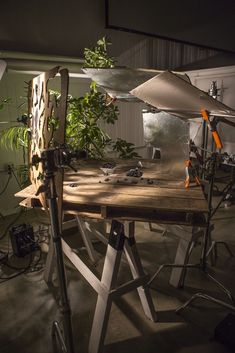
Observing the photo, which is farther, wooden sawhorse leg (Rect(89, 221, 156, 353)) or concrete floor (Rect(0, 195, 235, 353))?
concrete floor (Rect(0, 195, 235, 353))

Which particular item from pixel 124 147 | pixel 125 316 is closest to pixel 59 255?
pixel 125 316

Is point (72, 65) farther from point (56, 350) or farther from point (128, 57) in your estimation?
point (56, 350)

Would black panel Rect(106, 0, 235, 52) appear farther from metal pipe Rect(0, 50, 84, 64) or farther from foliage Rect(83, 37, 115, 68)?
foliage Rect(83, 37, 115, 68)

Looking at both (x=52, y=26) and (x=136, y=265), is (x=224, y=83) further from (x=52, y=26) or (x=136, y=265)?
(x=136, y=265)

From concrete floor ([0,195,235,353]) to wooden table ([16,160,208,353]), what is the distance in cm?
15

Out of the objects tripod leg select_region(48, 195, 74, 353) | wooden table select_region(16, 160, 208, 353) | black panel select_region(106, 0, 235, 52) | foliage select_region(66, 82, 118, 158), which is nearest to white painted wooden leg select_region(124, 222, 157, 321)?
wooden table select_region(16, 160, 208, 353)

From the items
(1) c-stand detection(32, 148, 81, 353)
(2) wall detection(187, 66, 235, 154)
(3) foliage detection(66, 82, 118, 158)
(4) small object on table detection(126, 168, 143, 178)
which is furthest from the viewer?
(2) wall detection(187, 66, 235, 154)

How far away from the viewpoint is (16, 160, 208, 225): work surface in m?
1.50

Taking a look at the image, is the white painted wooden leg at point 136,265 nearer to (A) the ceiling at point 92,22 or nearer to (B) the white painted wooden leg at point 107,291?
(B) the white painted wooden leg at point 107,291

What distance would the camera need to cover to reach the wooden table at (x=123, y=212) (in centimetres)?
151

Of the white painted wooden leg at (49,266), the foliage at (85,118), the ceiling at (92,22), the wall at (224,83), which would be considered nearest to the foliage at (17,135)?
the foliage at (85,118)

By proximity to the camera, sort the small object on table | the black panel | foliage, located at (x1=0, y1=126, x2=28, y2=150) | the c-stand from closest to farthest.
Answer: the c-stand, the small object on table, foliage, located at (x1=0, y1=126, x2=28, y2=150), the black panel

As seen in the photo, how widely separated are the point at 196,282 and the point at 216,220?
1421mm

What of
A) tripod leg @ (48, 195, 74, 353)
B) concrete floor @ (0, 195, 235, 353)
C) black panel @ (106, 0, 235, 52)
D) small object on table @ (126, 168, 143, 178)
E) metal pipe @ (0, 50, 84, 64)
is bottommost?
concrete floor @ (0, 195, 235, 353)
